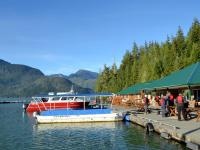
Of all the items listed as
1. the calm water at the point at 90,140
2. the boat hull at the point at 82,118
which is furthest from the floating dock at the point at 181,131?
the boat hull at the point at 82,118

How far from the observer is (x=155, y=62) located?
7962 cm

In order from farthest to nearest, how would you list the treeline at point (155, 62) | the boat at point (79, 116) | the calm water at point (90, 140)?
the treeline at point (155, 62), the boat at point (79, 116), the calm water at point (90, 140)

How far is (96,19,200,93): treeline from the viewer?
2787 inches

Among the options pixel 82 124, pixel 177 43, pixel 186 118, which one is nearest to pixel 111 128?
pixel 82 124

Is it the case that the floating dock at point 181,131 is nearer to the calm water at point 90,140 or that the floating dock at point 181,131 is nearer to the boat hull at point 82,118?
the calm water at point 90,140

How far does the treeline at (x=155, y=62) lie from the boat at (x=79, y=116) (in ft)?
80.4

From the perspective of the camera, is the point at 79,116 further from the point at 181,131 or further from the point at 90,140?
the point at 181,131

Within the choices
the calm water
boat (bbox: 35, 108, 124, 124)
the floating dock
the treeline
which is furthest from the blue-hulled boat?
the treeline

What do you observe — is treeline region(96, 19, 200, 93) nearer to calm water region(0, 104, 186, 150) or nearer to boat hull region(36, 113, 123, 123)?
boat hull region(36, 113, 123, 123)

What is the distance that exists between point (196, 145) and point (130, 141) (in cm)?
821

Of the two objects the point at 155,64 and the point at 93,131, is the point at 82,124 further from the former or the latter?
the point at 155,64

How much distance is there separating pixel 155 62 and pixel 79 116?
129 ft

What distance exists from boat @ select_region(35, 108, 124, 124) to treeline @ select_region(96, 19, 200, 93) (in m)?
24.5

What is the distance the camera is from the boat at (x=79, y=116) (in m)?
43.3
